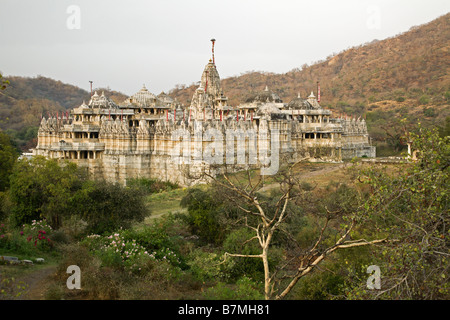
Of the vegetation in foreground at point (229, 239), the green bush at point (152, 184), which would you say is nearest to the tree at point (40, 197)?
the vegetation in foreground at point (229, 239)

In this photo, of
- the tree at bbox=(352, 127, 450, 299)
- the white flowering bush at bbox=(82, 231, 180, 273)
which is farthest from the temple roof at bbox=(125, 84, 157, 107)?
the tree at bbox=(352, 127, 450, 299)

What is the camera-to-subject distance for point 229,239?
19766mm

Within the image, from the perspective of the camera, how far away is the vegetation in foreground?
11273 mm

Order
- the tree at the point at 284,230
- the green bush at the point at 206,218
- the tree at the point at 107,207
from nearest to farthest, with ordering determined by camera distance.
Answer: the tree at the point at 284,230 < the tree at the point at 107,207 < the green bush at the point at 206,218

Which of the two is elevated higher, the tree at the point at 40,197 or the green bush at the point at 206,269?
the tree at the point at 40,197

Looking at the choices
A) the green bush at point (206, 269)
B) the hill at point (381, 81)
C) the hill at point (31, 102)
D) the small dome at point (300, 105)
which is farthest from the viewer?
the hill at point (31, 102)

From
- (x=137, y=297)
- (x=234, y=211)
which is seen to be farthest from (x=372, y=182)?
(x=234, y=211)

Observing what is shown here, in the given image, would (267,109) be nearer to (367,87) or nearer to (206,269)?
(206,269)

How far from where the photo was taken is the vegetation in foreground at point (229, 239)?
11273 millimetres

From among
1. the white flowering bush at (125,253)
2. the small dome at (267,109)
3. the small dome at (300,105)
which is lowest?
the white flowering bush at (125,253)

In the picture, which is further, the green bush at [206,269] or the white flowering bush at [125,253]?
the green bush at [206,269]

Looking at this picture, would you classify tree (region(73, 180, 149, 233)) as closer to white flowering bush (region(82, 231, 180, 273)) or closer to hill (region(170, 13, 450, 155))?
white flowering bush (region(82, 231, 180, 273))

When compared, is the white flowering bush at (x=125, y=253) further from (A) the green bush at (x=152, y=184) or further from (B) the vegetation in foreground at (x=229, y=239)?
(A) the green bush at (x=152, y=184)

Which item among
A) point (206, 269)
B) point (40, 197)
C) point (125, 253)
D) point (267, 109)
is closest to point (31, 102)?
point (267, 109)
